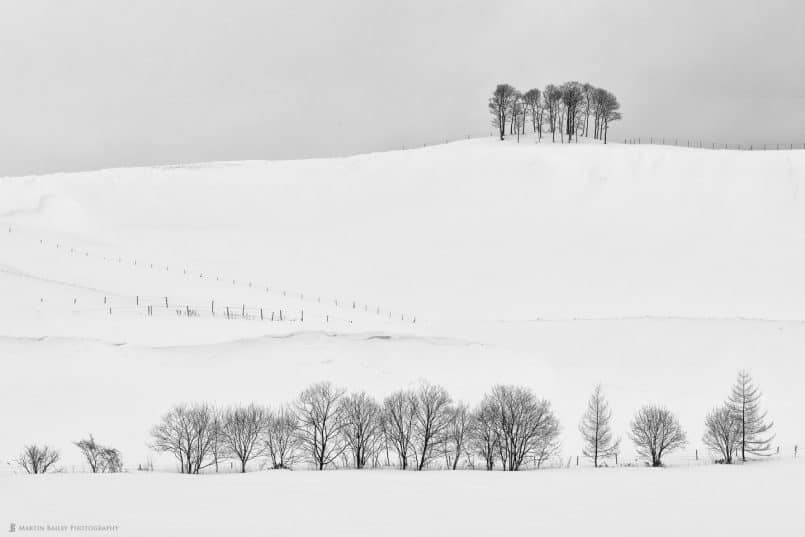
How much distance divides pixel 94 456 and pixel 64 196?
6124 centimetres

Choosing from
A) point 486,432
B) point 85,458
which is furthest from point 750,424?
point 85,458

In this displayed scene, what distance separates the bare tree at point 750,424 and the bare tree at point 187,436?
29306mm

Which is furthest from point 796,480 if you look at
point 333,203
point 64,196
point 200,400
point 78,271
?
point 64,196

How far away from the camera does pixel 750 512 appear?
29.2m

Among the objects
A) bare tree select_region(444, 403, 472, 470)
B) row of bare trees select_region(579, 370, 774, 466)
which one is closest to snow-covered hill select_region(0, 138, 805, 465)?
row of bare trees select_region(579, 370, 774, 466)

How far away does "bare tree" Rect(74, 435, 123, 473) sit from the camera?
3569 centimetres

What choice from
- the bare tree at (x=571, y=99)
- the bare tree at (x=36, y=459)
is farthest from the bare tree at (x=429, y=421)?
the bare tree at (x=571, y=99)

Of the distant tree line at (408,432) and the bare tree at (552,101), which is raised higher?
the bare tree at (552,101)

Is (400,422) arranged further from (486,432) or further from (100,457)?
(100,457)

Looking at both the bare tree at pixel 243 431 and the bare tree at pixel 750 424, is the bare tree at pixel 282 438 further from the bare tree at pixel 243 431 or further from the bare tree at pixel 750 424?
the bare tree at pixel 750 424

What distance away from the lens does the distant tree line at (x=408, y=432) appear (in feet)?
126

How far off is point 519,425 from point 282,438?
1328 centimetres

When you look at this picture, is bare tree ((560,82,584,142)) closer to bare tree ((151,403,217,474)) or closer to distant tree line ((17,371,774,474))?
distant tree line ((17,371,774,474))

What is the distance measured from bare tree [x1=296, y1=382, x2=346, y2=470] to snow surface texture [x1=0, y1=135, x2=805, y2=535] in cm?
A: 292
